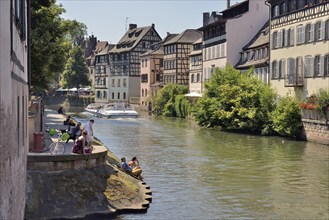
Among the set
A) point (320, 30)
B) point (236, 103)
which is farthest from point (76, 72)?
point (320, 30)

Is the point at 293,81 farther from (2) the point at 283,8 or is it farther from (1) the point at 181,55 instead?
(1) the point at 181,55

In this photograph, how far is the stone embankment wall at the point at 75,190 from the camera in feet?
49.3

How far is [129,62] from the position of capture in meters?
97.4

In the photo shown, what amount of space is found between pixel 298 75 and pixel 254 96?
509 centimetres

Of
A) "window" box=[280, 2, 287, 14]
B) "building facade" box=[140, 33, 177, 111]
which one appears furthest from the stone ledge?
"building facade" box=[140, 33, 177, 111]

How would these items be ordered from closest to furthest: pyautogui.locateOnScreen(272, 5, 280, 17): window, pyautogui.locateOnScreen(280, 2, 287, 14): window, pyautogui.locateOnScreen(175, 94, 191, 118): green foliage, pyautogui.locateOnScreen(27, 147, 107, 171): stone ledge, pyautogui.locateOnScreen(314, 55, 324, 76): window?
1. pyautogui.locateOnScreen(27, 147, 107, 171): stone ledge
2. pyautogui.locateOnScreen(314, 55, 324, 76): window
3. pyautogui.locateOnScreen(280, 2, 287, 14): window
4. pyautogui.locateOnScreen(272, 5, 280, 17): window
5. pyautogui.locateOnScreen(175, 94, 191, 118): green foliage

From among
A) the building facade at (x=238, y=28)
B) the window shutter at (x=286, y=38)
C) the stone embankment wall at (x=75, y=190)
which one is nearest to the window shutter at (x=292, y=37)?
the window shutter at (x=286, y=38)

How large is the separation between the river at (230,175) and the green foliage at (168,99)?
2850 cm

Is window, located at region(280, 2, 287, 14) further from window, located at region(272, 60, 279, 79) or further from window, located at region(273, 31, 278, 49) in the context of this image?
window, located at region(272, 60, 279, 79)

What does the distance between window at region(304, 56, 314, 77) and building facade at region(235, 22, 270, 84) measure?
704cm

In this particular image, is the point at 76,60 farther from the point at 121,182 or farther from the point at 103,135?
the point at 121,182

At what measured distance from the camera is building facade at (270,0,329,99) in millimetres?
38450

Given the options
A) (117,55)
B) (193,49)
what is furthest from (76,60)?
(193,49)

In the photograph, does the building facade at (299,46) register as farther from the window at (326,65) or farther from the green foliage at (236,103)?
the green foliage at (236,103)
